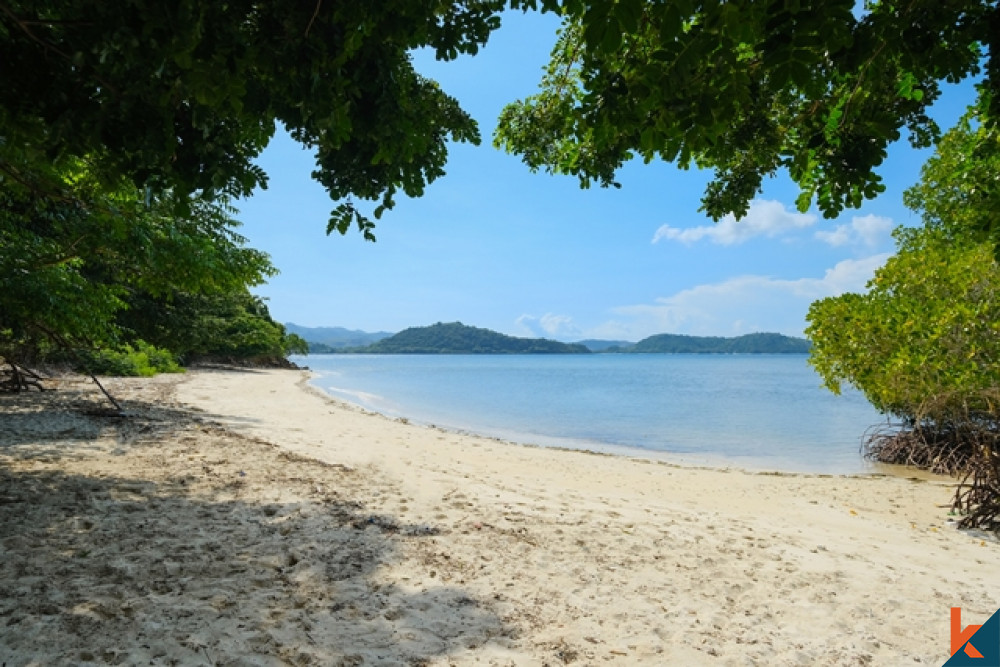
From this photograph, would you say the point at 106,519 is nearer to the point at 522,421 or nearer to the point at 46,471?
the point at 46,471

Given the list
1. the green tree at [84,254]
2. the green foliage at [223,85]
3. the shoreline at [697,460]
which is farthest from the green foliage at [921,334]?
the green tree at [84,254]

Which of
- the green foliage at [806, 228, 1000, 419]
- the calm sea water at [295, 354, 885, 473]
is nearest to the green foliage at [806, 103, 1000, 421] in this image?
the green foliage at [806, 228, 1000, 419]

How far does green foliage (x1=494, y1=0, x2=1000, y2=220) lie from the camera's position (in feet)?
6.98

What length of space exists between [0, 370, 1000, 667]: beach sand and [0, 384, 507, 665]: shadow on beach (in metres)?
0.02

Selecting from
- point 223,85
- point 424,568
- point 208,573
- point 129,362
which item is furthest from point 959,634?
point 129,362

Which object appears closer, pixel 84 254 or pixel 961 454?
pixel 84 254

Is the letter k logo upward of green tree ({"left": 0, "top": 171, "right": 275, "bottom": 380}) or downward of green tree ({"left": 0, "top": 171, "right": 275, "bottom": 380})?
downward

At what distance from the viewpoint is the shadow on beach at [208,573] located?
3.04 m

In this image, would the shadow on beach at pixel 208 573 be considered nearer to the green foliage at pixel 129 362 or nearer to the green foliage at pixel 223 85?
the green foliage at pixel 223 85

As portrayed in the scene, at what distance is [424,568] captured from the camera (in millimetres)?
4363

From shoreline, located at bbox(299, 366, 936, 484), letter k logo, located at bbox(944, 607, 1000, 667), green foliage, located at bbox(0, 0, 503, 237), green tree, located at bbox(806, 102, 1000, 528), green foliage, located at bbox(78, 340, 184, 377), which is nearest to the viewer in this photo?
green foliage, located at bbox(0, 0, 503, 237)

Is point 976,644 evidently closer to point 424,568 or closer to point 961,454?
point 424,568

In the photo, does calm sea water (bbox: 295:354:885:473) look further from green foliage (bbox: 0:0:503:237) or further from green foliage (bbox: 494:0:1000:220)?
green foliage (bbox: 0:0:503:237)

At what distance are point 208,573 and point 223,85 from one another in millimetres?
3264
